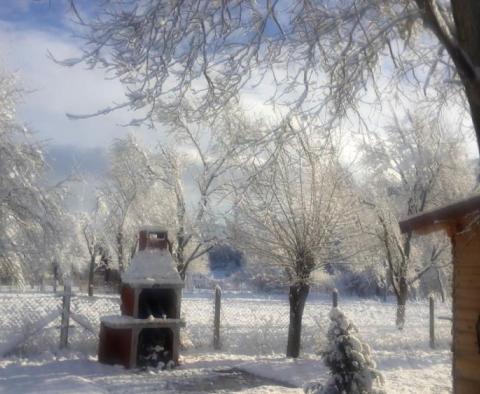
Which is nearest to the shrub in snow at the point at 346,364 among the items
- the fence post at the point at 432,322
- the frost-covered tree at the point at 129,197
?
the fence post at the point at 432,322

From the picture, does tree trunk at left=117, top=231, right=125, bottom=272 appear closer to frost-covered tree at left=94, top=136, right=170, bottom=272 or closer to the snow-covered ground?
frost-covered tree at left=94, top=136, right=170, bottom=272

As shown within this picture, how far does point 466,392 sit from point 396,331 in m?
10.7

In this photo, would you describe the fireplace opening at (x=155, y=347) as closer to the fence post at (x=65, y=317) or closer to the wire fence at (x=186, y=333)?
the wire fence at (x=186, y=333)

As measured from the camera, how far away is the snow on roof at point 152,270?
10961 millimetres

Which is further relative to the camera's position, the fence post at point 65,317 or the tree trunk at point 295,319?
the tree trunk at point 295,319

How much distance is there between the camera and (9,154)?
11875mm

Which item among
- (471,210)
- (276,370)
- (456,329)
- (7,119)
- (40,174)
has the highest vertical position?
(7,119)

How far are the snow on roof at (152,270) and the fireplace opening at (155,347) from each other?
3.47 feet

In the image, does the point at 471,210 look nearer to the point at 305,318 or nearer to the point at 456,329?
the point at 456,329

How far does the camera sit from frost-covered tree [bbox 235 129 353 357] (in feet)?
41.4

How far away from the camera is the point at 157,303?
11.7m

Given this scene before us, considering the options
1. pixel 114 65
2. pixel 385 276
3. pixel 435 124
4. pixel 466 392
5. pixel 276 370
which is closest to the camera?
pixel 114 65

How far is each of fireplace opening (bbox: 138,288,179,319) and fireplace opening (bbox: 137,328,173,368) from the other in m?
0.34

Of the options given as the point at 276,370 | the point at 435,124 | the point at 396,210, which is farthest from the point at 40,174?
the point at 396,210
